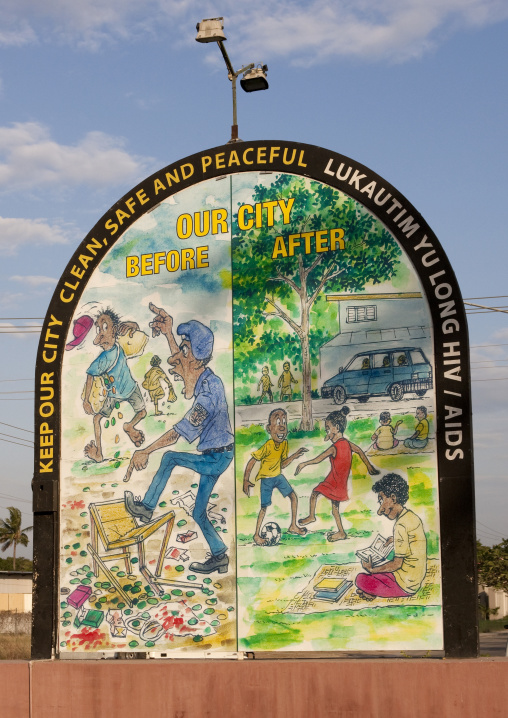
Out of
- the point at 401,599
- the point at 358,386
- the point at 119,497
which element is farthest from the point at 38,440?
the point at 401,599

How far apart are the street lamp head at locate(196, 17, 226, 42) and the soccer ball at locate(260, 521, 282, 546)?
582 centimetres

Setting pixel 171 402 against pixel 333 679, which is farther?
pixel 171 402

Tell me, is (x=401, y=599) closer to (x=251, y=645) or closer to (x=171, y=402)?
(x=251, y=645)

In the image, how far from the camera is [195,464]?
10.7m

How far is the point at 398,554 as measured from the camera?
31.6 ft

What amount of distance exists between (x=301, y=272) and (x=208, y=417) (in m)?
1.98

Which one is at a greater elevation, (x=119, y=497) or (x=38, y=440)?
(x=38, y=440)

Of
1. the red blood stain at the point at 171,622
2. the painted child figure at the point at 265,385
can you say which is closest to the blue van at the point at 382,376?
the painted child figure at the point at 265,385

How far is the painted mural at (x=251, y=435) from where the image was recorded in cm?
977

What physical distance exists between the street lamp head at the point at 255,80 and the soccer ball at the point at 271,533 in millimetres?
5339

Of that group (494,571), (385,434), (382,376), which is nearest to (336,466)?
(385,434)

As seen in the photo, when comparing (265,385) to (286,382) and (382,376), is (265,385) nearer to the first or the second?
(286,382)

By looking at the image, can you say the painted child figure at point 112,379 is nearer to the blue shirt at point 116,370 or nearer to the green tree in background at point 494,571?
the blue shirt at point 116,370

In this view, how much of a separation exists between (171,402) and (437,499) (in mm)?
3317
